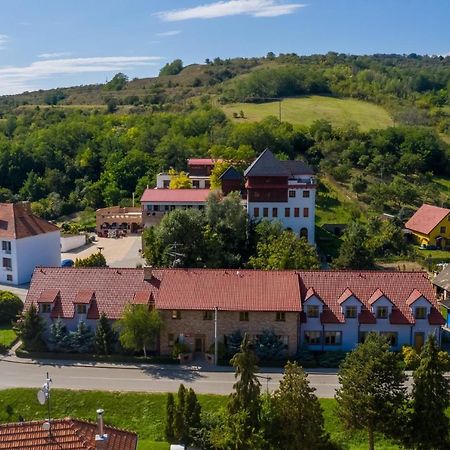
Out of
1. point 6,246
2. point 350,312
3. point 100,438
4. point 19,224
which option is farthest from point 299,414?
point 19,224

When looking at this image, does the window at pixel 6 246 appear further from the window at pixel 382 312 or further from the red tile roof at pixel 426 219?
the red tile roof at pixel 426 219

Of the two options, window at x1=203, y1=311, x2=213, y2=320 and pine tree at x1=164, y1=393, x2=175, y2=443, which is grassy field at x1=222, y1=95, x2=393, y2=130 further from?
pine tree at x1=164, y1=393, x2=175, y2=443

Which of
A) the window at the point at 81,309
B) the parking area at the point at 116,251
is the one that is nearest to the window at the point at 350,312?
the window at the point at 81,309

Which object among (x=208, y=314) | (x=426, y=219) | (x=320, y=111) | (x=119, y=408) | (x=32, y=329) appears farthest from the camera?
(x=320, y=111)

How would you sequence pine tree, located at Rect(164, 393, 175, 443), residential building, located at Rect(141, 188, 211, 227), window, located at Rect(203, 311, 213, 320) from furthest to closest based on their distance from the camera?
residential building, located at Rect(141, 188, 211, 227)
window, located at Rect(203, 311, 213, 320)
pine tree, located at Rect(164, 393, 175, 443)

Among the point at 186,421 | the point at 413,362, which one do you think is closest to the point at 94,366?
the point at 186,421

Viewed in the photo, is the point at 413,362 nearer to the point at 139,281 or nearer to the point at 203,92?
the point at 139,281

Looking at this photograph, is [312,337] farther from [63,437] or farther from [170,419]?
[63,437]

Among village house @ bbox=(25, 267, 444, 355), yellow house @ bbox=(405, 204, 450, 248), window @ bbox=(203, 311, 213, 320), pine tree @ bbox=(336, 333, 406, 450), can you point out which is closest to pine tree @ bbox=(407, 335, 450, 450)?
pine tree @ bbox=(336, 333, 406, 450)
